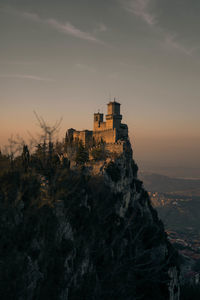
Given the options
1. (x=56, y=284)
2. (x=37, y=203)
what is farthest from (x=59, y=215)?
(x=56, y=284)

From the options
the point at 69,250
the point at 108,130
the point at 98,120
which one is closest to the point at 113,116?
the point at 108,130

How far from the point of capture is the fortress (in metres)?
77.1

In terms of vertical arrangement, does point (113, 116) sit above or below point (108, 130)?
above

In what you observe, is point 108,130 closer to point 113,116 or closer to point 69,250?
point 113,116

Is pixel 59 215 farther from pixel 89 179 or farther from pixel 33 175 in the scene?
pixel 89 179

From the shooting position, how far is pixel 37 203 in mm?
29344

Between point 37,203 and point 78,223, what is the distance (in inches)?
323

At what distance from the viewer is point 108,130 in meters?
78.1

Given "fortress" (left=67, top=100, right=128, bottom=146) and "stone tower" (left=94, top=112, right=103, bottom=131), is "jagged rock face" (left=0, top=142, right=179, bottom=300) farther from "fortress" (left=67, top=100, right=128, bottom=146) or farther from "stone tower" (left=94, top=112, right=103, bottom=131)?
"stone tower" (left=94, top=112, right=103, bottom=131)

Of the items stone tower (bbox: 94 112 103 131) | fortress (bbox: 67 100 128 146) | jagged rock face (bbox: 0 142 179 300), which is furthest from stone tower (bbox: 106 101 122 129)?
jagged rock face (bbox: 0 142 179 300)

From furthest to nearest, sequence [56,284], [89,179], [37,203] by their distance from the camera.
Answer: [89,179] < [37,203] < [56,284]

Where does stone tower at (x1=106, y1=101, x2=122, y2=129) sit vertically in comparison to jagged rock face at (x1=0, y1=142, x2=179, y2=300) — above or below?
above

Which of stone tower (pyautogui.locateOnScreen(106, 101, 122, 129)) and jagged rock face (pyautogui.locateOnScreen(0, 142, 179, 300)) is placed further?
stone tower (pyautogui.locateOnScreen(106, 101, 122, 129))

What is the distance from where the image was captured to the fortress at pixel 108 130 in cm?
7706
